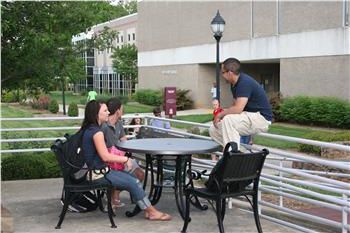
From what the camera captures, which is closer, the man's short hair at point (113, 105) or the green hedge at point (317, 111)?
the man's short hair at point (113, 105)

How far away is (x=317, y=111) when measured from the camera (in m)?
27.0

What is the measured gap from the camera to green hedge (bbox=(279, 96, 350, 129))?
26.1 meters

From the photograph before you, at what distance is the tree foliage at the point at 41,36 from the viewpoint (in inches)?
345

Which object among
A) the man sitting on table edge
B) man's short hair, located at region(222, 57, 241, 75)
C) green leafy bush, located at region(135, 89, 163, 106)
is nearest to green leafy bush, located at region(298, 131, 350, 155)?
the man sitting on table edge

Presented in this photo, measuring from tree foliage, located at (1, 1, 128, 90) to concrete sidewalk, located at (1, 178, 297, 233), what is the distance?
257 centimetres

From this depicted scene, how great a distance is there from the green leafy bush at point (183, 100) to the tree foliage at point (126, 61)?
1932cm

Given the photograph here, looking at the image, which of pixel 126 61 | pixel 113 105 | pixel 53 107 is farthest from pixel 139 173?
pixel 126 61

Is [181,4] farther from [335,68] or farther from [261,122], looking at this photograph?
[261,122]

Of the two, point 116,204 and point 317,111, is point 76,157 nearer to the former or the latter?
point 116,204

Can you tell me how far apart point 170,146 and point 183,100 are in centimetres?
3433

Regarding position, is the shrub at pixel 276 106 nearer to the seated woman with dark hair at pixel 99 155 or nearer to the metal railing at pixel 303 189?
the metal railing at pixel 303 189

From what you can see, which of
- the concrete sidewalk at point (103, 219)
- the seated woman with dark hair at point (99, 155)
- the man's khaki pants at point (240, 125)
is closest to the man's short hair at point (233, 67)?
the man's khaki pants at point (240, 125)

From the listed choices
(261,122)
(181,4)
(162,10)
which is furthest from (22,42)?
(162,10)

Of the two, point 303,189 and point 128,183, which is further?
point 128,183
